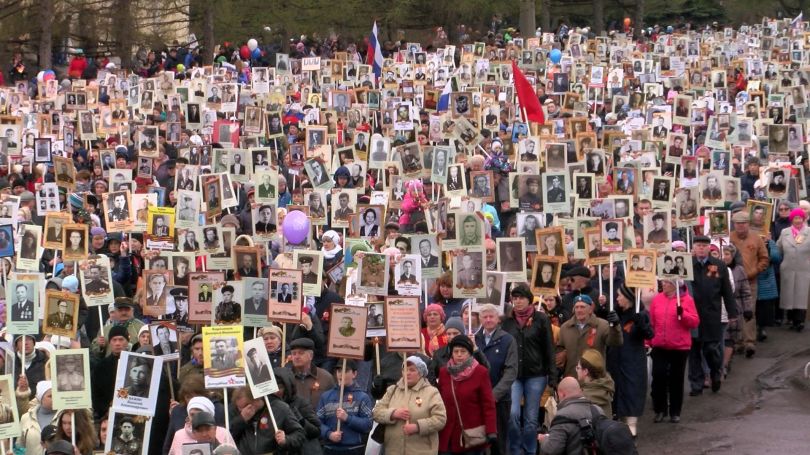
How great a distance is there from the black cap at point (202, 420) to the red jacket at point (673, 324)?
5.27 m

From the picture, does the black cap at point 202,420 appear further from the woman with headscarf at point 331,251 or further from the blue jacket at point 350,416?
the woman with headscarf at point 331,251

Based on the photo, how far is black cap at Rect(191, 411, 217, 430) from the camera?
10234 millimetres

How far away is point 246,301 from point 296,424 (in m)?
2.38

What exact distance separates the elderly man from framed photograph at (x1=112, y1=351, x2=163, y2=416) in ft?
24.9

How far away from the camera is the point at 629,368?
46.1ft

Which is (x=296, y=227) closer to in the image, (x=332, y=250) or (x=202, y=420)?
(x=332, y=250)

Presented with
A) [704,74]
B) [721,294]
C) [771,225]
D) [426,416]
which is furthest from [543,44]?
[426,416]

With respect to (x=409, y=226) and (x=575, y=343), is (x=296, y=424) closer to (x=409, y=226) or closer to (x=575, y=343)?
(x=575, y=343)

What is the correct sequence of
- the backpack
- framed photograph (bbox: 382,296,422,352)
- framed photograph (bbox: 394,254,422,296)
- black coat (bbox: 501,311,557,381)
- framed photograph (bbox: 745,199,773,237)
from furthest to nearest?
framed photograph (bbox: 745,199,773,237)
framed photograph (bbox: 394,254,422,296)
black coat (bbox: 501,311,557,381)
framed photograph (bbox: 382,296,422,352)
the backpack

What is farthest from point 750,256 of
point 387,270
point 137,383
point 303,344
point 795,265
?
point 137,383

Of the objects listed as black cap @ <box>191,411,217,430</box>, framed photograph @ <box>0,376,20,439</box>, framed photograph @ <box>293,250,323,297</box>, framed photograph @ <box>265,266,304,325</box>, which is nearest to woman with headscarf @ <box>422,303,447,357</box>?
framed photograph @ <box>265,266,304,325</box>

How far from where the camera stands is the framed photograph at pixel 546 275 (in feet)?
47.0

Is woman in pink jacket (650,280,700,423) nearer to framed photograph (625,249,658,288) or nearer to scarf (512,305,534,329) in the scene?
framed photograph (625,249,658,288)

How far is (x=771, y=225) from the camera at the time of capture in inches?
767
